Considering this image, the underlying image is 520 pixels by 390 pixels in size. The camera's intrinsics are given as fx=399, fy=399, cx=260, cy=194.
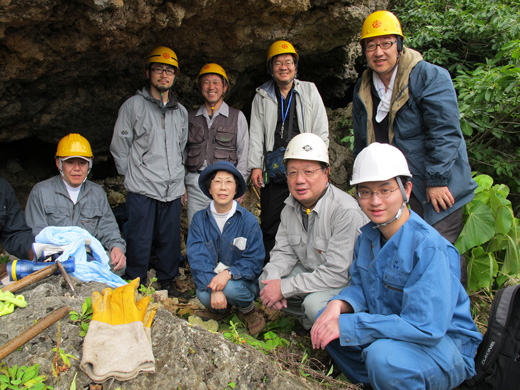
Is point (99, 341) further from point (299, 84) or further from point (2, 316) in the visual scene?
point (299, 84)

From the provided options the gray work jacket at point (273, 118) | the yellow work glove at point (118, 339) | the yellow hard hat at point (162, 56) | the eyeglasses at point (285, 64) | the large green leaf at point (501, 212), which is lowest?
the yellow work glove at point (118, 339)

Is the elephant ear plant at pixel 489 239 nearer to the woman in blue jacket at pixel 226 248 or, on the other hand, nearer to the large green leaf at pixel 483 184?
the large green leaf at pixel 483 184

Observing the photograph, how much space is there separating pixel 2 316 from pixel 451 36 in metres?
6.74

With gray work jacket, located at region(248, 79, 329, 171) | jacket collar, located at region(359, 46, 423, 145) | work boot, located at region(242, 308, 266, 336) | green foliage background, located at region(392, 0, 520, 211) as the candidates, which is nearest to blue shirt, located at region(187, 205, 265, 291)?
work boot, located at region(242, 308, 266, 336)

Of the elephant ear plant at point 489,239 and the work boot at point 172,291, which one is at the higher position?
the elephant ear plant at point 489,239

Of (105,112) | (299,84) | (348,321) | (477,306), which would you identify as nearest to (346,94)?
(299,84)

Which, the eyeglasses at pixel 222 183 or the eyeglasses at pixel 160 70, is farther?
the eyeglasses at pixel 160 70

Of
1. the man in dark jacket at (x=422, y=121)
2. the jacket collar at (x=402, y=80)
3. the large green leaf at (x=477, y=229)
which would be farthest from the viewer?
the large green leaf at (x=477, y=229)

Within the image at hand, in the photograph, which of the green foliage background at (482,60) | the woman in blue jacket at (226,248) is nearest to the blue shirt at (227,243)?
the woman in blue jacket at (226,248)

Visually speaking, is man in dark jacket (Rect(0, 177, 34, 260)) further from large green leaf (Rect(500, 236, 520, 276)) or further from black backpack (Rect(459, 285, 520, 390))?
large green leaf (Rect(500, 236, 520, 276))

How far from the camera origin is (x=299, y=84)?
4.53m

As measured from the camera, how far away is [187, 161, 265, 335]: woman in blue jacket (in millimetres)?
3758

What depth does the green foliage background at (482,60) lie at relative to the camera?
4.68 metres

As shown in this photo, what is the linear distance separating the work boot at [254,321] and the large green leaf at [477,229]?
197 cm
